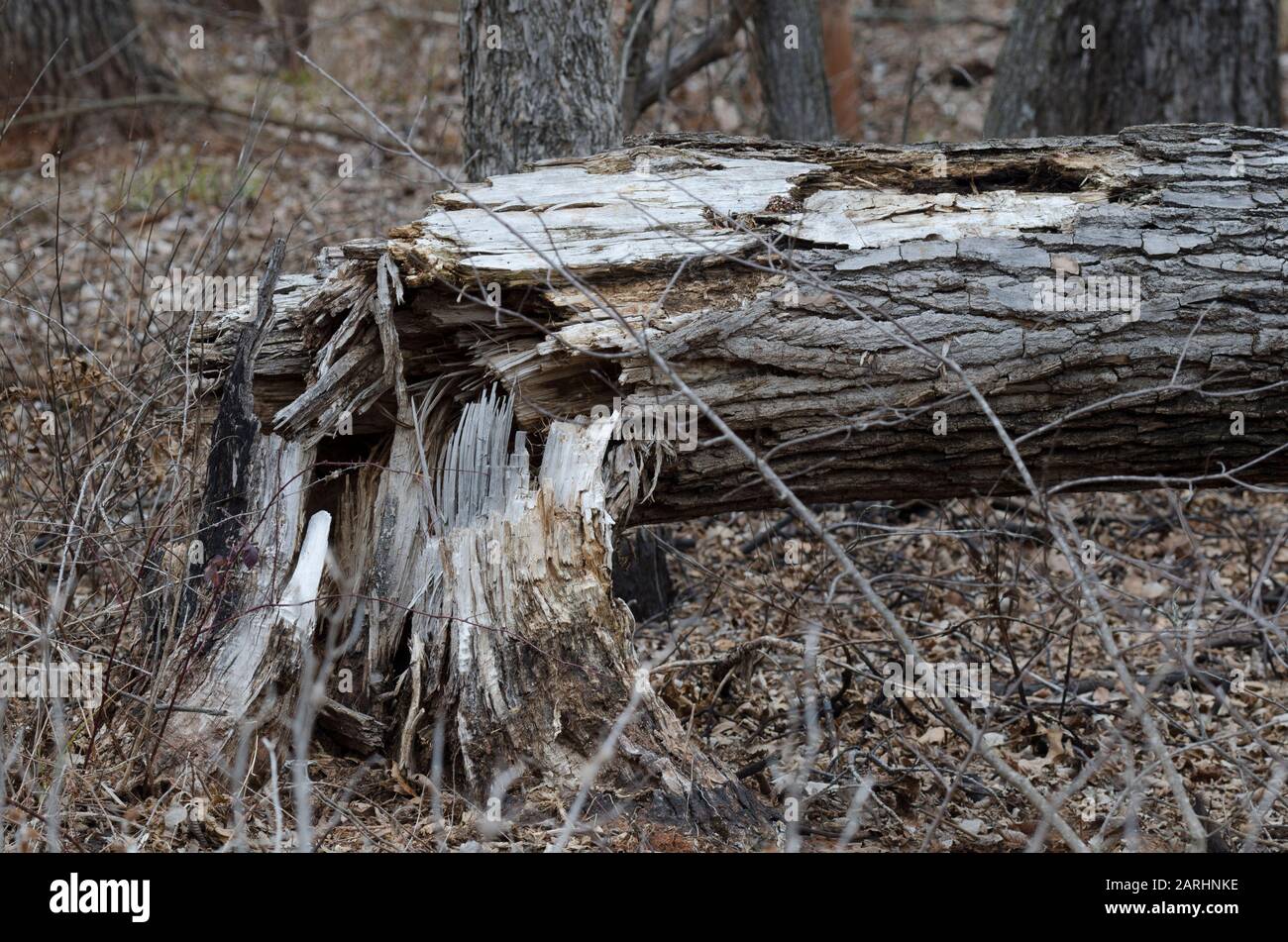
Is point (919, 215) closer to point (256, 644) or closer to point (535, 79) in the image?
point (535, 79)

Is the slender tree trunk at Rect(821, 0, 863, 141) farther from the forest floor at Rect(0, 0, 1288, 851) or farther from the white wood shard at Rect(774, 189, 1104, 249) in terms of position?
the white wood shard at Rect(774, 189, 1104, 249)

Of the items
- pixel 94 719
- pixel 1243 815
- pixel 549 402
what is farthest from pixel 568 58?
pixel 1243 815

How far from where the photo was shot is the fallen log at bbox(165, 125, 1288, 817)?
3.15 m

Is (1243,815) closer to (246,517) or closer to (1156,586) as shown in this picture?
(1156,586)

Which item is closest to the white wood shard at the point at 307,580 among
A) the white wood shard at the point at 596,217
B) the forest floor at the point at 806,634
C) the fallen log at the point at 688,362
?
the fallen log at the point at 688,362

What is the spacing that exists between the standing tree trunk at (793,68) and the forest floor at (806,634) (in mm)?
1990

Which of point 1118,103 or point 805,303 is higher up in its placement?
point 1118,103

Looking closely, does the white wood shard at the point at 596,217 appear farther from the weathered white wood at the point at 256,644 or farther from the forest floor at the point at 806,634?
the forest floor at the point at 806,634

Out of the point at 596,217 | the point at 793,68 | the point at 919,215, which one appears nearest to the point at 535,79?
the point at 596,217

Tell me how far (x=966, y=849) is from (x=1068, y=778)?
68cm

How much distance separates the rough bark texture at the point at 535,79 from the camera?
4.76 metres

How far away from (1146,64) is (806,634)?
472 cm

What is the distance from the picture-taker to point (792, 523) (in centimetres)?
529

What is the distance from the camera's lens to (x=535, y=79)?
15.8 feet
